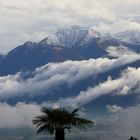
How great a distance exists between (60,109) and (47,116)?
1.22 meters

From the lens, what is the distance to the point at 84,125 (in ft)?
134

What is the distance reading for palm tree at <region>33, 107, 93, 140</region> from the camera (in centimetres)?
4038

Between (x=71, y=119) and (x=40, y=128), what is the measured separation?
2.16 metres

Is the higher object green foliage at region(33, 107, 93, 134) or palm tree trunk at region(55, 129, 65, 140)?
green foliage at region(33, 107, 93, 134)

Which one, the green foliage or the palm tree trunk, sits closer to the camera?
the green foliage

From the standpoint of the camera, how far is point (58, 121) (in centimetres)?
4038

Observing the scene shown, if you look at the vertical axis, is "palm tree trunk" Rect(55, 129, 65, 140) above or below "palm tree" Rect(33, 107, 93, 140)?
below

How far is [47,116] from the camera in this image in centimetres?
4078

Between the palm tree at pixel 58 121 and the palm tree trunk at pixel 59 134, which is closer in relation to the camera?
the palm tree at pixel 58 121

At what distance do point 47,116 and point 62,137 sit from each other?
6.06 feet

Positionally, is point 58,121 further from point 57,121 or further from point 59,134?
point 59,134

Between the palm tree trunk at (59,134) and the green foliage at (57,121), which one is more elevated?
the green foliage at (57,121)

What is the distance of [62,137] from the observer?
41281 mm

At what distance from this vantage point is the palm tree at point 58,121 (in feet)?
132
